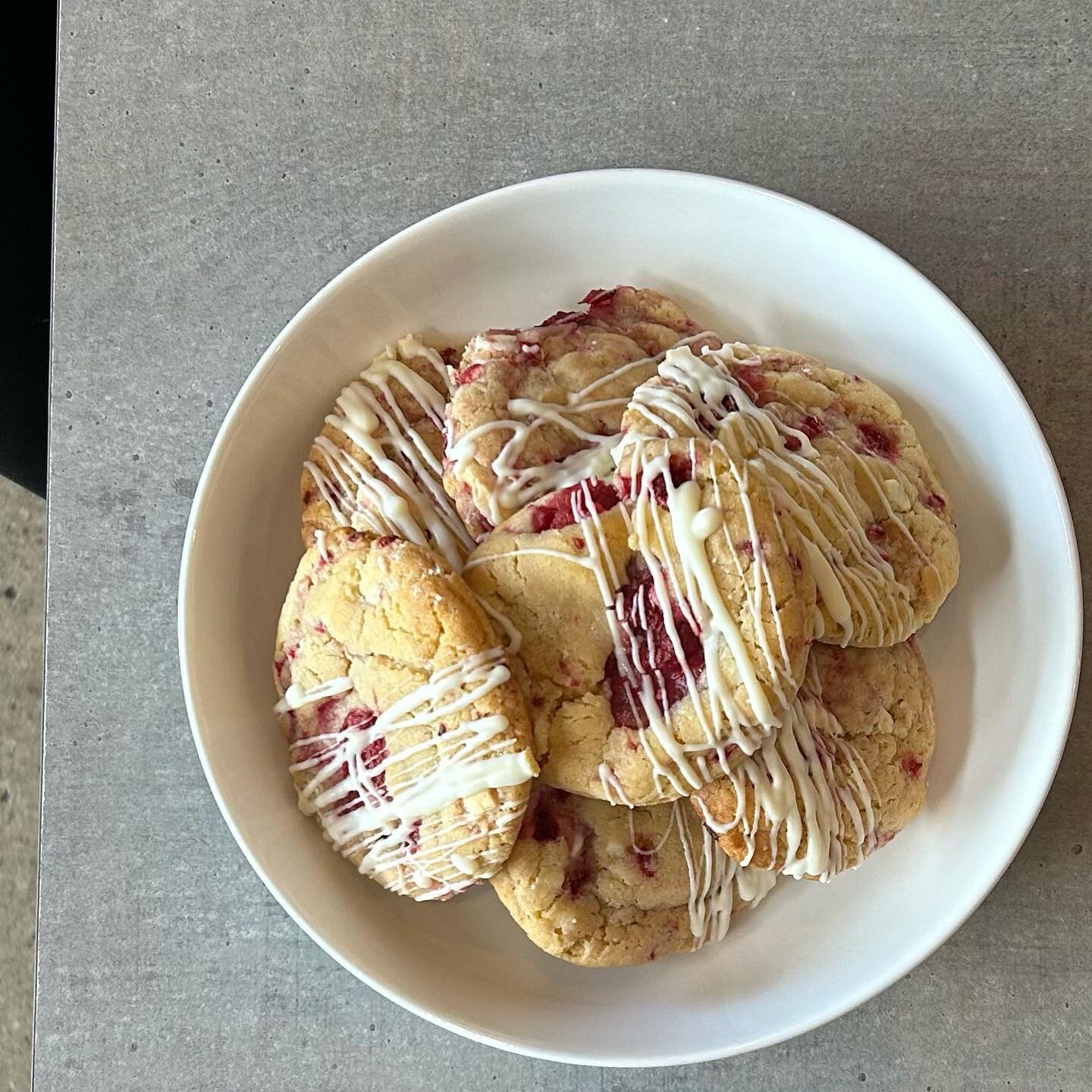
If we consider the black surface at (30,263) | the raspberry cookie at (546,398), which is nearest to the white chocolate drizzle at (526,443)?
the raspberry cookie at (546,398)

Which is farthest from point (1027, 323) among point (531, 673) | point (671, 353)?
point (531, 673)

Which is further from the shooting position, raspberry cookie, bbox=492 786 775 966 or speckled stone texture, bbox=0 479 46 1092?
speckled stone texture, bbox=0 479 46 1092

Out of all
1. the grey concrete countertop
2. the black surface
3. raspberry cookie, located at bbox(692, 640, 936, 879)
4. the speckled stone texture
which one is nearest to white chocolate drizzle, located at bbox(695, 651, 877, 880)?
raspberry cookie, located at bbox(692, 640, 936, 879)

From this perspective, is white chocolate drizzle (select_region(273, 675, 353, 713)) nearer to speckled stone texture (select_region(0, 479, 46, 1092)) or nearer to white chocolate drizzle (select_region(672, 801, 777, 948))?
white chocolate drizzle (select_region(672, 801, 777, 948))

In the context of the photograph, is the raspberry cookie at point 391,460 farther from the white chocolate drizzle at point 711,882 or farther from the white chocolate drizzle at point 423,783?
the white chocolate drizzle at point 711,882

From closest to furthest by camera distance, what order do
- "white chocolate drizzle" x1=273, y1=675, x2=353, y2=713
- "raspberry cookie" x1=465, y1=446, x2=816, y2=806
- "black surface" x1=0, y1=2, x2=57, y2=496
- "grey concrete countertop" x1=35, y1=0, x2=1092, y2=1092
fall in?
"raspberry cookie" x1=465, y1=446, x2=816, y2=806, "white chocolate drizzle" x1=273, y1=675, x2=353, y2=713, "grey concrete countertop" x1=35, y1=0, x2=1092, y2=1092, "black surface" x1=0, y1=2, x2=57, y2=496

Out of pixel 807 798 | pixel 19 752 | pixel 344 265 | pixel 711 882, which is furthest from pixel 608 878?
pixel 19 752

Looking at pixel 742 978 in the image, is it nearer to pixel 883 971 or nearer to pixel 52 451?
pixel 883 971

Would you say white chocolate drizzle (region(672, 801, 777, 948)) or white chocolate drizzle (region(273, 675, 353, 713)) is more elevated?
white chocolate drizzle (region(273, 675, 353, 713))
